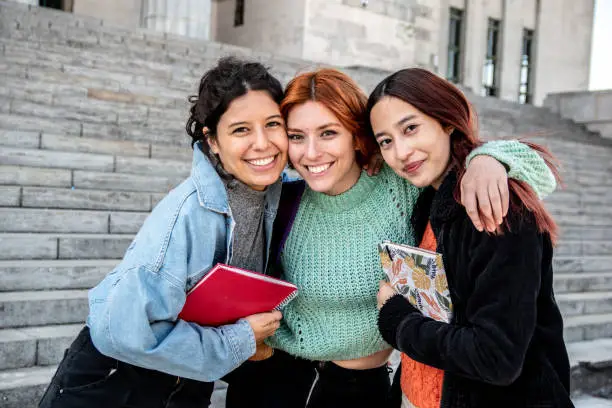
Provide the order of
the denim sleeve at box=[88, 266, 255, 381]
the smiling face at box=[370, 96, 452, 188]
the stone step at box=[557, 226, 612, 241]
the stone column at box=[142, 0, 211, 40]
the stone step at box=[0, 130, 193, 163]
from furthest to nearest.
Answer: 1. the stone column at box=[142, 0, 211, 40]
2. the stone step at box=[557, 226, 612, 241]
3. the stone step at box=[0, 130, 193, 163]
4. the smiling face at box=[370, 96, 452, 188]
5. the denim sleeve at box=[88, 266, 255, 381]

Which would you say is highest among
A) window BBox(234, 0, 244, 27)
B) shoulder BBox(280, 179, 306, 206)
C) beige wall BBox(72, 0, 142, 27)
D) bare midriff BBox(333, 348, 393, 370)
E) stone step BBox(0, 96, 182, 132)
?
window BBox(234, 0, 244, 27)

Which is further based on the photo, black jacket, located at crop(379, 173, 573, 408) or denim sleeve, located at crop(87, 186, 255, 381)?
denim sleeve, located at crop(87, 186, 255, 381)

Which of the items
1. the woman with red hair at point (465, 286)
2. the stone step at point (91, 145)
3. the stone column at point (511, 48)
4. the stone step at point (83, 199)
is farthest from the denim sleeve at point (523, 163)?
the stone column at point (511, 48)

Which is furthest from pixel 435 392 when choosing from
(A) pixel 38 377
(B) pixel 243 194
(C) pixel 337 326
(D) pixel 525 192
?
(A) pixel 38 377

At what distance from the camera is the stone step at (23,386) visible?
317cm

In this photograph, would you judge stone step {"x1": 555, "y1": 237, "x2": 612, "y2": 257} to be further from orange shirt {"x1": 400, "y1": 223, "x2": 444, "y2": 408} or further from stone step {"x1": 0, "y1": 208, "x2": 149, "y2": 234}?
orange shirt {"x1": 400, "y1": 223, "x2": 444, "y2": 408}

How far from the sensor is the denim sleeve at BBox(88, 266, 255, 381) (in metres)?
1.83

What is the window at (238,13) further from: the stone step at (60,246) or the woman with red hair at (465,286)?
the woman with red hair at (465,286)

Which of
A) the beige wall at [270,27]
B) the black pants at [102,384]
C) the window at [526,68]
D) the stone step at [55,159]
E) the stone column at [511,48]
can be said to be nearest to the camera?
the black pants at [102,384]

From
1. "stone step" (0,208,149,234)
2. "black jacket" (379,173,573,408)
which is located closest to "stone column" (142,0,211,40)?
"stone step" (0,208,149,234)

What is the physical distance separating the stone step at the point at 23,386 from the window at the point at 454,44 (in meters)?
20.7

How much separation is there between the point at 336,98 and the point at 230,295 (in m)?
0.81

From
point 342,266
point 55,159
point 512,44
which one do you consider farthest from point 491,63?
point 342,266

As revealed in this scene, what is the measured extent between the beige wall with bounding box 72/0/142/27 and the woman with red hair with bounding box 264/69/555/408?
610 inches
